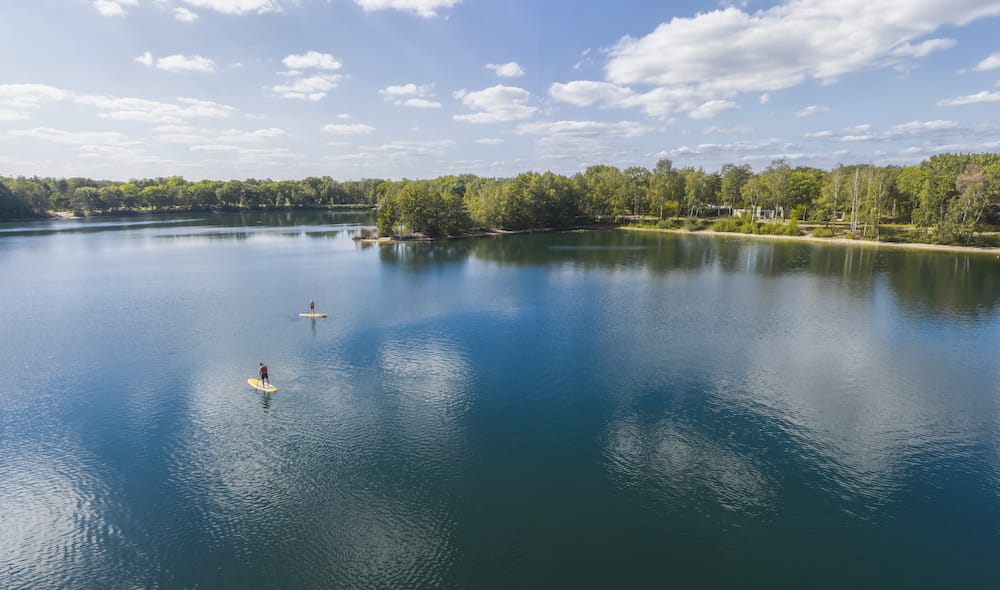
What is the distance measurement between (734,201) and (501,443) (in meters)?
153

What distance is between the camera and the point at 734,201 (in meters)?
156

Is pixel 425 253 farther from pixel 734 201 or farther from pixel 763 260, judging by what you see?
pixel 734 201

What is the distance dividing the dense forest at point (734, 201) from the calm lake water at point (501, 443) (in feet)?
181

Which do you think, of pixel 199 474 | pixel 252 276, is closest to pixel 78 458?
pixel 199 474

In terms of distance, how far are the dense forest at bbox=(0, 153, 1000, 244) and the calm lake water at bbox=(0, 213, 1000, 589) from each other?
55.3 metres

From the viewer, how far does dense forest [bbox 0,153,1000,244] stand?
332 feet

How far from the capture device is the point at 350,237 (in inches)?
5143

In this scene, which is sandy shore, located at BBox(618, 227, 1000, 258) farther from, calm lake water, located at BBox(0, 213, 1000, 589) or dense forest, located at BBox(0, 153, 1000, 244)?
calm lake water, located at BBox(0, 213, 1000, 589)

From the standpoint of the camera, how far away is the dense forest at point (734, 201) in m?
101

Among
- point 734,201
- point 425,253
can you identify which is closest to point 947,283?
point 425,253

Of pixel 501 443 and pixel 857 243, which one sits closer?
pixel 501 443

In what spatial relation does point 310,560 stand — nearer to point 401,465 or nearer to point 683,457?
point 401,465

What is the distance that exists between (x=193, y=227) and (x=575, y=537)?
177m

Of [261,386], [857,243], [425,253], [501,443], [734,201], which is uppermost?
[734,201]
